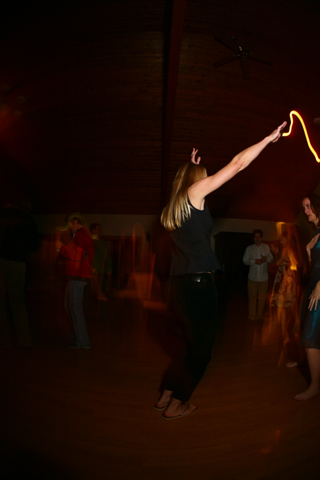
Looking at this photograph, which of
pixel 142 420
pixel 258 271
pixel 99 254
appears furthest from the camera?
pixel 99 254

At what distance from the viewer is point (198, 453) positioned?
1.32 metres

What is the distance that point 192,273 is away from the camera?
144cm

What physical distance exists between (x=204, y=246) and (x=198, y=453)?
39.0 inches

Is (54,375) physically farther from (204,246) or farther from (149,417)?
(204,246)

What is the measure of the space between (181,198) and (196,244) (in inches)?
10.1

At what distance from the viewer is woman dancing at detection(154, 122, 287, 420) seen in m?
1.42

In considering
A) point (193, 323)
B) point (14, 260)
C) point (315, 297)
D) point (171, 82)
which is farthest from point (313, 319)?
point (171, 82)

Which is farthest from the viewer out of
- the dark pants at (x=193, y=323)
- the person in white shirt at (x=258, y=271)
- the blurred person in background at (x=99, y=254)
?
the blurred person in background at (x=99, y=254)

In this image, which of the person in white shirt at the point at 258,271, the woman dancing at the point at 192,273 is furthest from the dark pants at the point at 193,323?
the person in white shirt at the point at 258,271

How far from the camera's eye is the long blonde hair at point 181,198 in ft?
4.75

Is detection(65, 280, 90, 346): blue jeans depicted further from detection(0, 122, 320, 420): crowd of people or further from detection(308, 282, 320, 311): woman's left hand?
detection(308, 282, 320, 311): woman's left hand

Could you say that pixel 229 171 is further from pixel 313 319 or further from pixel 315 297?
pixel 313 319

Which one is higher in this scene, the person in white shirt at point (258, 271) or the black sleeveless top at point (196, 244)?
the black sleeveless top at point (196, 244)

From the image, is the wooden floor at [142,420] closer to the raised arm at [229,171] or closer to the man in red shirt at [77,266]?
the man in red shirt at [77,266]
